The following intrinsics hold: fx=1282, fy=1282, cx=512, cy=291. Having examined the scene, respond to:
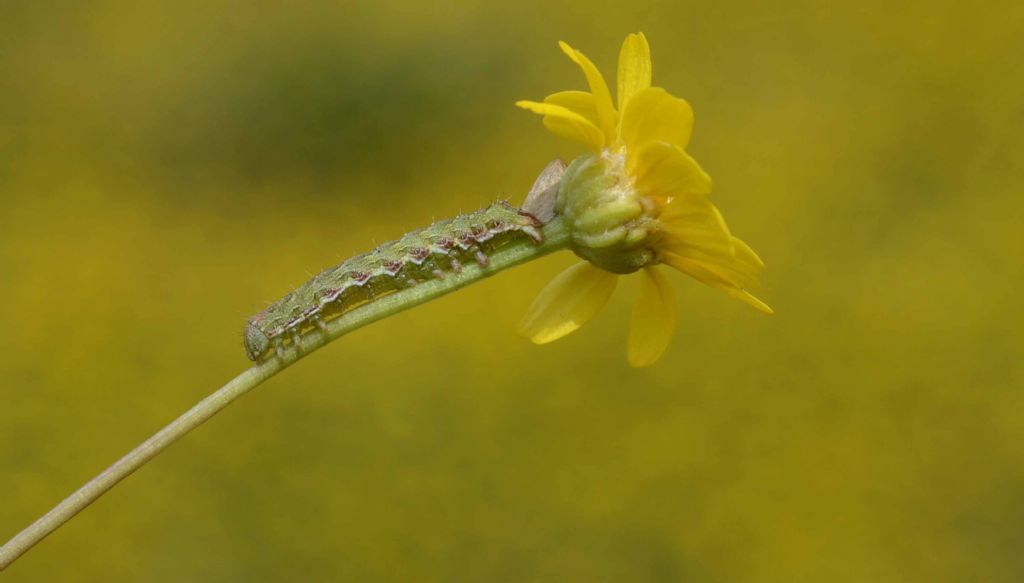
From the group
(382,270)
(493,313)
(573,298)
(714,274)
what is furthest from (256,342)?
(493,313)

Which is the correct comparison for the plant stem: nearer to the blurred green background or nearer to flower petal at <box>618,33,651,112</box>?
flower petal at <box>618,33,651,112</box>

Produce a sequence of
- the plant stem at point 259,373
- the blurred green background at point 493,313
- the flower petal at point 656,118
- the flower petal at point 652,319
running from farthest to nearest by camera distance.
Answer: the blurred green background at point 493,313
the flower petal at point 652,319
the flower petal at point 656,118
the plant stem at point 259,373

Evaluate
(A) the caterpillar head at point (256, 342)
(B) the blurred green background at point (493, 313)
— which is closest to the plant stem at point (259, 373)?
(A) the caterpillar head at point (256, 342)

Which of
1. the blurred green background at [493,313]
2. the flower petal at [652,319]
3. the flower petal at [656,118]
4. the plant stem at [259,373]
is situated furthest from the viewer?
the blurred green background at [493,313]

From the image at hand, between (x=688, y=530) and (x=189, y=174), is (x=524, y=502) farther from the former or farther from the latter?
(x=189, y=174)

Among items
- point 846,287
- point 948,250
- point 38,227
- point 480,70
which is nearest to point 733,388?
point 846,287

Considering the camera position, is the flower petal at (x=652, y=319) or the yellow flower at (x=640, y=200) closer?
the yellow flower at (x=640, y=200)

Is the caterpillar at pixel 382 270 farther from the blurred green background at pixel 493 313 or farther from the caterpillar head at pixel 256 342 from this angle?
the blurred green background at pixel 493 313
